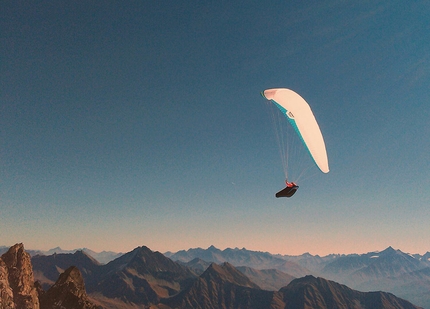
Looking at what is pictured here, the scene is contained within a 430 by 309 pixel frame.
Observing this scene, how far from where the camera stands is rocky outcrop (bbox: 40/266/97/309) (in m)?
117

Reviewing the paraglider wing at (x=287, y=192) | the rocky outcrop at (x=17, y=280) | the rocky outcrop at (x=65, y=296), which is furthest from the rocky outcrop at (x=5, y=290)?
the paraglider wing at (x=287, y=192)

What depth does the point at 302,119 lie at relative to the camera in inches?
2434

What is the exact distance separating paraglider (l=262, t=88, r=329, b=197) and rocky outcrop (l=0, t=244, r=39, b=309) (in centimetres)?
9781

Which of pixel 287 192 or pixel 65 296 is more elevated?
pixel 287 192

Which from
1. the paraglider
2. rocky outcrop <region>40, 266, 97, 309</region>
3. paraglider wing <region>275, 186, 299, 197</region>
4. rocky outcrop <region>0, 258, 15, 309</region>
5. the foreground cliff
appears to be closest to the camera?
paraglider wing <region>275, 186, 299, 197</region>

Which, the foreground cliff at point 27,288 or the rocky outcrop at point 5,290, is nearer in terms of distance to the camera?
the rocky outcrop at point 5,290

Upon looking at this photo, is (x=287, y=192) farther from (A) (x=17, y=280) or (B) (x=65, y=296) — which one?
(B) (x=65, y=296)

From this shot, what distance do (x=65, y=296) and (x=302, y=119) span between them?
11992 centimetres

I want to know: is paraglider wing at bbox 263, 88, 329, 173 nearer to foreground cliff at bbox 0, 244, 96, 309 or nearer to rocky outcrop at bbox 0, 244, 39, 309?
foreground cliff at bbox 0, 244, 96, 309

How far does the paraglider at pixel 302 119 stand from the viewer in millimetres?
59625

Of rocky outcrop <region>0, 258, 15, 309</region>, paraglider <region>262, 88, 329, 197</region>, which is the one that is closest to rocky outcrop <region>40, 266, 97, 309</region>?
rocky outcrop <region>0, 258, 15, 309</region>

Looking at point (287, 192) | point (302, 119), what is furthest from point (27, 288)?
point (302, 119)

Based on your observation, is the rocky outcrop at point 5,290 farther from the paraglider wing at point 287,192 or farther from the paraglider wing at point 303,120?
the paraglider wing at point 303,120

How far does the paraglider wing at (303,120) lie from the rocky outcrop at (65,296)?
379ft
